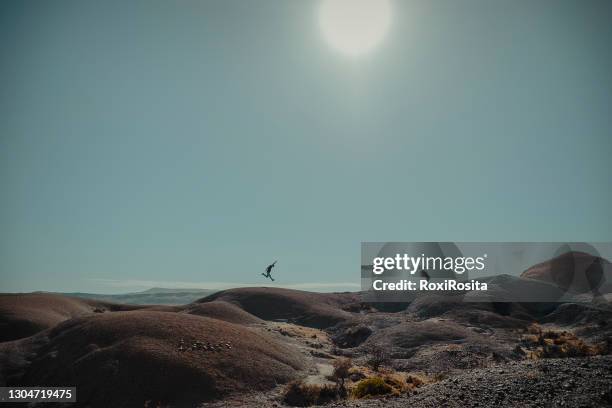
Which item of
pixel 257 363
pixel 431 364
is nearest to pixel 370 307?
pixel 431 364

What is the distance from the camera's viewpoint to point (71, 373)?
21.6 meters

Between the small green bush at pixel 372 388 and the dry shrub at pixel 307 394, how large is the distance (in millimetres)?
1169

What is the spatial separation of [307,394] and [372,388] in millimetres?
3229

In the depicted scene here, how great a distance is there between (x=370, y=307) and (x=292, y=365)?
50.1 m

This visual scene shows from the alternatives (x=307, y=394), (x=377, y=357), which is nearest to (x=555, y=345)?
(x=377, y=357)

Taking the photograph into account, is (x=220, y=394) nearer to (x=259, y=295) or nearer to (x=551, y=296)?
(x=259, y=295)

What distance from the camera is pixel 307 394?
19.5 meters

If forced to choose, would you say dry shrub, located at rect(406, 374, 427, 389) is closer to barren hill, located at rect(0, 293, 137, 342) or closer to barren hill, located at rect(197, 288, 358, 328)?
barren hill, located at rect(197, 288, 358, 328)

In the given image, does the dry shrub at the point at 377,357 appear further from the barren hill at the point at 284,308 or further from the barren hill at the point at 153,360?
the barren hill at the point at 284,308

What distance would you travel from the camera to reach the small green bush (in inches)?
753

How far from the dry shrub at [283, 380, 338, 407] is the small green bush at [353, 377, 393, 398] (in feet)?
3.84


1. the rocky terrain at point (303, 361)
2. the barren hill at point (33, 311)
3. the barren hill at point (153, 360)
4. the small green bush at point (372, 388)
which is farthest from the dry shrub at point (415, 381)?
the barren hill at point (33, 311)

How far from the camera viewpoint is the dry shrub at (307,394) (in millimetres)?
18891

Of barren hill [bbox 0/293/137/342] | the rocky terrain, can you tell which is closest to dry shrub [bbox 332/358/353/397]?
the rocky terrain
